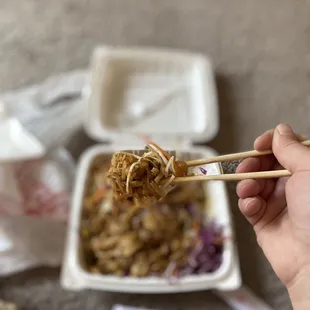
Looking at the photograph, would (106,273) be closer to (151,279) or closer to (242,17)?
(151,279)

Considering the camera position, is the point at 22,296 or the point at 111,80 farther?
the point at 111,80

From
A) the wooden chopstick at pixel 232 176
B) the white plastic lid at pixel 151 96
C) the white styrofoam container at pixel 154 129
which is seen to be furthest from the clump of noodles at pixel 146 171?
the white plastic lid at pixel 151 96

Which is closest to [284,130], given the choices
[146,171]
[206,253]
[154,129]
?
[146,171]

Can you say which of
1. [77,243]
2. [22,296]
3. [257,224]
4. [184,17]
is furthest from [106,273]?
[184,17]

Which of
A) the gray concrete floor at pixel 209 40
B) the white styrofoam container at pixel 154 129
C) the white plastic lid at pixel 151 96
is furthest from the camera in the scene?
the gray concrete floor at pixel 209 40

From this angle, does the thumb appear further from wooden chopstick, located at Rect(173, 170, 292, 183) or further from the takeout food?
the takeout food

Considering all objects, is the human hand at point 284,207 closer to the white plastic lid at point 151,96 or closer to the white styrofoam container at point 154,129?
the white styrofoam container at point 154,129

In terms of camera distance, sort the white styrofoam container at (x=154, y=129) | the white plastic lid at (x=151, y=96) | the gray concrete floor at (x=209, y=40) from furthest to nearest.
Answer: the gray concrete floor at (x=209, y=40) < the white plastic lid at (x=151, y=96) < the white styrofoam container at (x=154, y=129)
